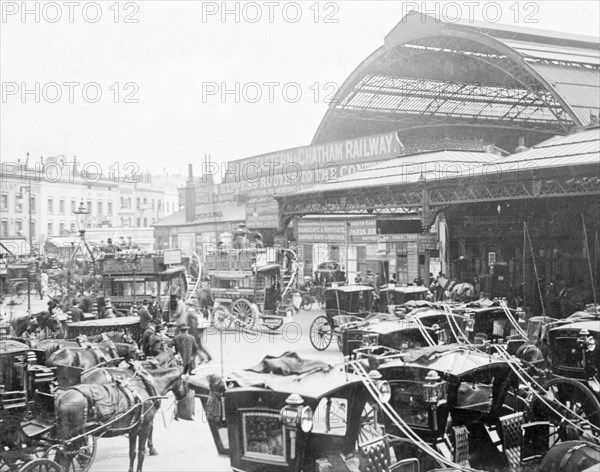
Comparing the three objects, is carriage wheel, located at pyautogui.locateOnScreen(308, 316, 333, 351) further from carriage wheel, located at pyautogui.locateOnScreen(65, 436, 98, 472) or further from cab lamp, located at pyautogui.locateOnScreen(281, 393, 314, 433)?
cab lamp, located at pyautogui.locateOnScreen(281, 393, 314, 433)

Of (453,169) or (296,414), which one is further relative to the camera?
(453,169)

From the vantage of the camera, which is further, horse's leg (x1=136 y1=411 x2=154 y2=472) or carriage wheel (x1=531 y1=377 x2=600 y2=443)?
horse's leg (x1=136 y1=411 x2=154 y2=472)

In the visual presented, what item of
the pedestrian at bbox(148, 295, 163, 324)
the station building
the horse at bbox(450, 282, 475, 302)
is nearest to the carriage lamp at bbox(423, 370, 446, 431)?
the station building

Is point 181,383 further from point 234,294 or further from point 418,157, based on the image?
point 418,157

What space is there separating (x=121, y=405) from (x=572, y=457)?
4934 mm

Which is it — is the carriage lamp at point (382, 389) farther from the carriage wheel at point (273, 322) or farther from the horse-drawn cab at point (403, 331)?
the carriage wheel at point (273, 322)

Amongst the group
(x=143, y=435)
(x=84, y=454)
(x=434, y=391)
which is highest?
(x=434, y=391)

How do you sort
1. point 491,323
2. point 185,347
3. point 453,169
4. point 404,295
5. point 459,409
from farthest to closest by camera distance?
point 453,169 < point 404,295 < point 491,323 < point 185,347 < point 459,409

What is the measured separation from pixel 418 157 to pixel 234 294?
832 centimetres

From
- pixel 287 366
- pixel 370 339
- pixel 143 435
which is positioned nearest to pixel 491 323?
pixel 370 339

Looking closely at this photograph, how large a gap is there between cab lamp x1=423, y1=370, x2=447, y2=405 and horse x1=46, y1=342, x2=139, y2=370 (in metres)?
4.95

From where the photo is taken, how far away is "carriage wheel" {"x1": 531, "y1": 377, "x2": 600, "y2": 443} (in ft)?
24.8

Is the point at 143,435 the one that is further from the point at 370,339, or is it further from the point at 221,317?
the point at 221,317

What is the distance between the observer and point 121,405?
771cm
